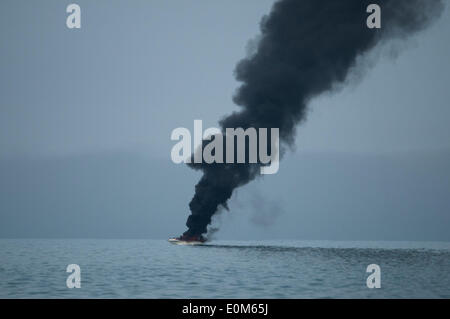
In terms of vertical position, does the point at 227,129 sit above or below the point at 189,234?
above

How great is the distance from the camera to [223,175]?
4094 inches

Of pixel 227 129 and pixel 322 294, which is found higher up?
pixel 227 129

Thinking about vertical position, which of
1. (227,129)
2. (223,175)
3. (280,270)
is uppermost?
(227,129)

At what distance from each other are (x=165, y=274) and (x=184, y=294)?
13401 mm

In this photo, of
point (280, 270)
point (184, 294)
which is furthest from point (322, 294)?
point (280, 270)

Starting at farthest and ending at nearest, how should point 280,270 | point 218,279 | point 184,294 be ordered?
point 280,270 < point 218,279 < point 184,294
